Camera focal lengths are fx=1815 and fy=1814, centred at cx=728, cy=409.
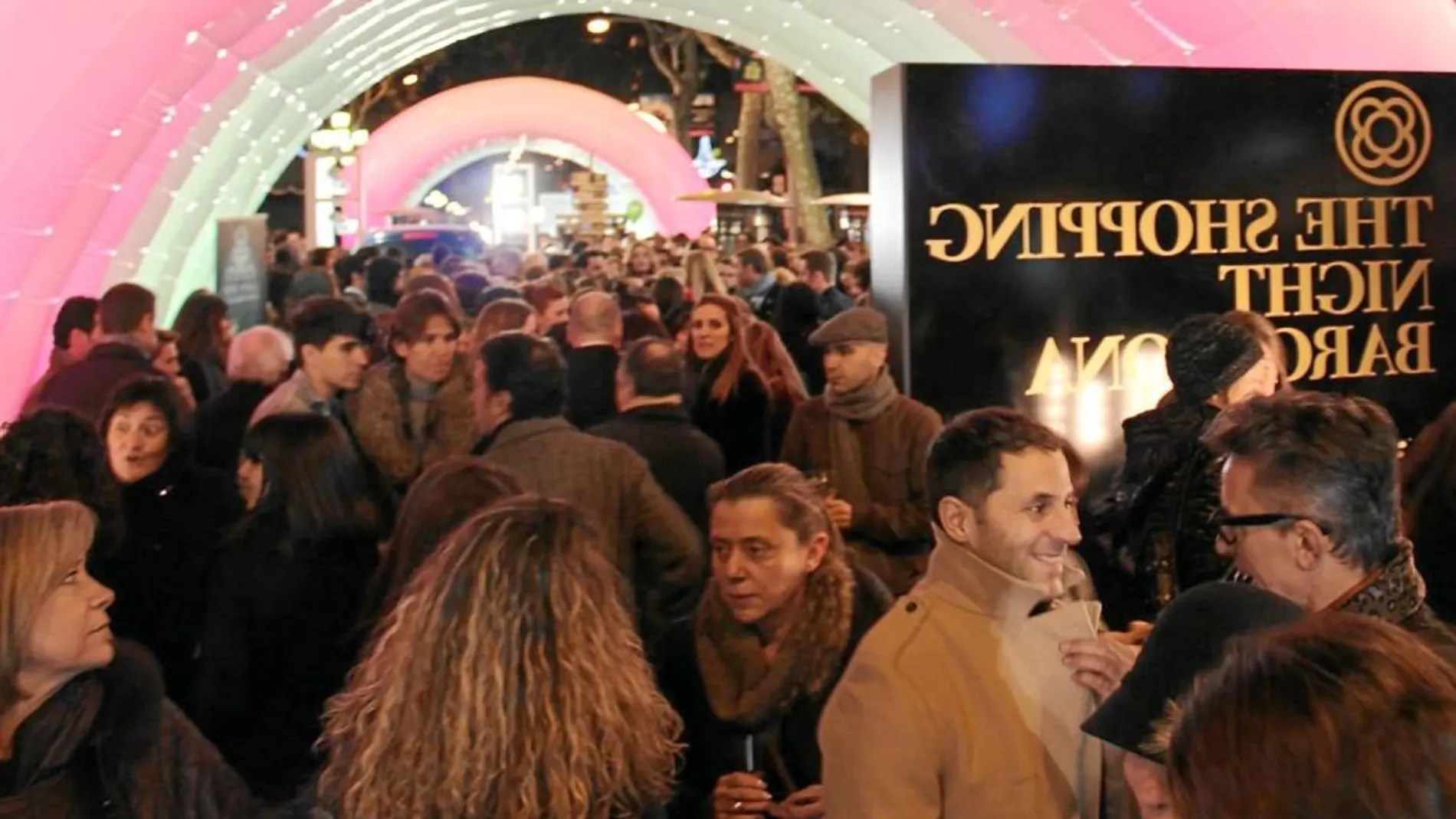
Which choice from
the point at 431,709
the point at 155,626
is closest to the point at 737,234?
the point at 155,626

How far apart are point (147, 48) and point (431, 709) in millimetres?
5622

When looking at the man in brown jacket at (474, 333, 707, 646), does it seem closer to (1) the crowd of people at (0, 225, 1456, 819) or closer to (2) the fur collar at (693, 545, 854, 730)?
(1) the crowd of people at (0, 225, 1456, 819)

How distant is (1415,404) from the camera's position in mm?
5652

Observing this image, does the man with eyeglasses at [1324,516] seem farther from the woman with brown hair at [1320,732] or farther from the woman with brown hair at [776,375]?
the woman with brown hair at [776,375]

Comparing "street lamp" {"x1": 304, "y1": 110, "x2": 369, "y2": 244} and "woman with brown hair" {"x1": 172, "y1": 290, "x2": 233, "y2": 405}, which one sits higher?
"street lamp" {"x1": 304, "y1": 110, "x2": 369, "y2": 244}

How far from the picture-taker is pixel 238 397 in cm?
619

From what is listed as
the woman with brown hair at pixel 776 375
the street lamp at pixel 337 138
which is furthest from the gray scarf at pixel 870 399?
the street lamp at pixel 337 138

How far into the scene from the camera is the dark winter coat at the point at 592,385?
636cm

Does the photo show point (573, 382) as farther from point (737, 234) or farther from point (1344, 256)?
point (737, 234)

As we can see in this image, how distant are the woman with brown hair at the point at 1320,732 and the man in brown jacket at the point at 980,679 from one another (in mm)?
1049

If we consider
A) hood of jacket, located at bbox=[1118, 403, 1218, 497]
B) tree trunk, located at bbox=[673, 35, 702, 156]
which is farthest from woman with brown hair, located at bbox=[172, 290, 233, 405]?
tree trunk, located at bbox=[673, 35, 702, 156]

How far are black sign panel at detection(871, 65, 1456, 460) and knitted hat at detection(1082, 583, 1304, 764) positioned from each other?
285cm

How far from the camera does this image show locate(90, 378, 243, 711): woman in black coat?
436 cm

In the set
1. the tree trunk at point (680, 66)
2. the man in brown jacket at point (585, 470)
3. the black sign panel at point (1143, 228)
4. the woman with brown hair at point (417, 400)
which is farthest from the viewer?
the tree trunk at point (680, 66)
